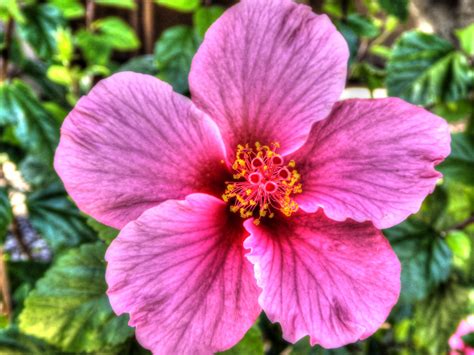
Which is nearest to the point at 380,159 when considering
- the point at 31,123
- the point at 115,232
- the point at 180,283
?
the point at 180,283

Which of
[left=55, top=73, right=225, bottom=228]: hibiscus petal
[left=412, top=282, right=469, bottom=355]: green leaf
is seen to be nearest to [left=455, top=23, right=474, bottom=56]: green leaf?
[left=412, top=282, right=469, bottom=355]: green leaf

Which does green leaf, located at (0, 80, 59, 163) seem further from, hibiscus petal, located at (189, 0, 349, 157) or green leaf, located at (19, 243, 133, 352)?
hibiscus petal, located at (189, 0, 349, 157)

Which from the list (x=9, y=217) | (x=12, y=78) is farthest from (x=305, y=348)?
(x=12, y=78)

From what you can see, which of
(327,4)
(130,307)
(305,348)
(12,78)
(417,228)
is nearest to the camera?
(130,307)

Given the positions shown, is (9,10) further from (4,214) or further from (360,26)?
(360,26)

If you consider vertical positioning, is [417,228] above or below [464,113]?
below

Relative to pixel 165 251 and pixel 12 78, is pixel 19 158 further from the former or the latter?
Answer: pixel 165 251

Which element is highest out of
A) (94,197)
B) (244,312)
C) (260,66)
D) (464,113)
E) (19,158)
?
(260,66)
